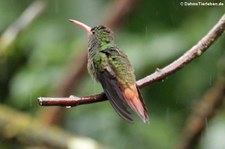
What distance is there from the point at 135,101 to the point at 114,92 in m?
0.05

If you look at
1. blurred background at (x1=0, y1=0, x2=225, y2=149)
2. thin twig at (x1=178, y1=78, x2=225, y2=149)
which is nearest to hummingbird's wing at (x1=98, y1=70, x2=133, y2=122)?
thin twig at (x1=178, y1=78, x2=225, y2=149)

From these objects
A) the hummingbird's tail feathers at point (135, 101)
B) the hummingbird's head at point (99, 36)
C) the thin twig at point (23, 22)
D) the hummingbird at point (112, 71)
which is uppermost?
the thin twig at point (23, 22)

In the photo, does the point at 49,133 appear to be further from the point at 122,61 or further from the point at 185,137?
the point at 122,61

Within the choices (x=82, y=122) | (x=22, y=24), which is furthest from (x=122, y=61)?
(x=82, y=122)

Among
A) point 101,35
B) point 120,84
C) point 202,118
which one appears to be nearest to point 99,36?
point 101,35

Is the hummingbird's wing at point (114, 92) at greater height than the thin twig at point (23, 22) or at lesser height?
lesser

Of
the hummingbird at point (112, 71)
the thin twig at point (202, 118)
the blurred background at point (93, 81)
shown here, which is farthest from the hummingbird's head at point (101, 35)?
the blurred background at point (93, 81)

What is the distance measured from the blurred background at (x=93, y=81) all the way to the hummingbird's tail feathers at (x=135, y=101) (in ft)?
4.99

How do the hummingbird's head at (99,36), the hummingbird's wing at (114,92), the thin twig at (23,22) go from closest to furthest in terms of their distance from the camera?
the hummingbird's wing at (114,92) → the hummingbird's head at (99,36) → the thin twig at (23,22)

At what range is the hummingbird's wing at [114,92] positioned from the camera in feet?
4.17

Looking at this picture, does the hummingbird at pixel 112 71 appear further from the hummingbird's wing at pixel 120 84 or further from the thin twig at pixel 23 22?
the thin twig at pixel 23 22

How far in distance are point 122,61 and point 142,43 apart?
1.60 metres

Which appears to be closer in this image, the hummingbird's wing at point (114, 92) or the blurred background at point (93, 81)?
the hummingbird's wing at point (114, 92)

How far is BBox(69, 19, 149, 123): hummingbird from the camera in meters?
1.36
